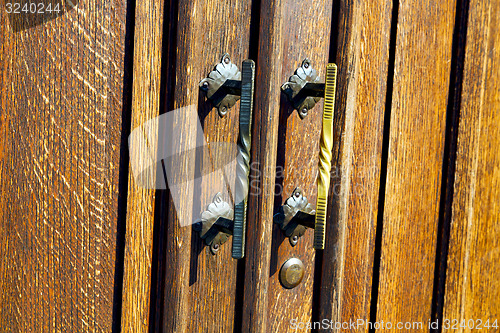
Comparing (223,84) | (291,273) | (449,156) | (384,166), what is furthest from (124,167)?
(449,156)

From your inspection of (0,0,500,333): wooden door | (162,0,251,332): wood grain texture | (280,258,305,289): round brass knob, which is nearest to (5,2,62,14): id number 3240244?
(0,0,500,333): wooden door

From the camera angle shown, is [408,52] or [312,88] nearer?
[312,88]

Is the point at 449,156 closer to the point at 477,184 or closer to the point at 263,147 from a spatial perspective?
the point at 477,184

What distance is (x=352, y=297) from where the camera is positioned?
0.65 meters

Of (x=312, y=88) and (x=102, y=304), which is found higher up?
(x=312, y=88)

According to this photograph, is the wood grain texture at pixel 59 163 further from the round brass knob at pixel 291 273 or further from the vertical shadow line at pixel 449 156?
the vertical shadow line at pixel 449 156

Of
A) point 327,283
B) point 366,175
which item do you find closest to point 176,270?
point 327,283

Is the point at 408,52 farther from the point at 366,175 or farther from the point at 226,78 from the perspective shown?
the point at 226,78

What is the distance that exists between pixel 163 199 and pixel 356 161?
0.88 feet

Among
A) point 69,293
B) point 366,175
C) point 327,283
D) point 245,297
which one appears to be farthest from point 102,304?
point 366,175

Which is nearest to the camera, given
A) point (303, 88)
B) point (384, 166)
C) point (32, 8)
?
point (32, 8)

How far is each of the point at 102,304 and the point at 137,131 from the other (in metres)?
0.18

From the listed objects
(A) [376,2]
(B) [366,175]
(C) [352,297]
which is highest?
(A) [376,2]

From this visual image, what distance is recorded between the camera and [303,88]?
22.0 inches
